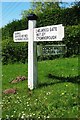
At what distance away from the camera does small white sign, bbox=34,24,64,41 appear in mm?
9141

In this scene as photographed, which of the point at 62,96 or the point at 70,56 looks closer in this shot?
the point at 62,96

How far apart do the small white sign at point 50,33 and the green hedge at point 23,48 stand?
26.1 feet

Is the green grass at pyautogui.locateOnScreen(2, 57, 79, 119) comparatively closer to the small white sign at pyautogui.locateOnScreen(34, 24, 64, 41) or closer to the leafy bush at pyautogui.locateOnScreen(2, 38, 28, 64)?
the small white sign at pyautogui.locateOnScreen(34, 24, 64, 41)

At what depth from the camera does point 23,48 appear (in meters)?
19.1

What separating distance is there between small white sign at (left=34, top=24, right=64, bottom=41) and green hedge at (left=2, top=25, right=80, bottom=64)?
7946 millimetres

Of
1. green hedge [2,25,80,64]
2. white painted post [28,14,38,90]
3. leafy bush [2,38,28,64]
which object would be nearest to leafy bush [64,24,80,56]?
green hedge [2,25,80,64]

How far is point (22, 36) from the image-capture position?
1084 cm

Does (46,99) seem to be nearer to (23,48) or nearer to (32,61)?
(32,61)

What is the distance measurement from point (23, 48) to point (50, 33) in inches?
380

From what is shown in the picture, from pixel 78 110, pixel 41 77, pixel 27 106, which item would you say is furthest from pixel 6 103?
pixel 41 77

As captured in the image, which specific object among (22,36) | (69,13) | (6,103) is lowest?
(6,103)

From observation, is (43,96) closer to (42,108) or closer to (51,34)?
(42,108)

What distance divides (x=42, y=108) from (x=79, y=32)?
10034 mm

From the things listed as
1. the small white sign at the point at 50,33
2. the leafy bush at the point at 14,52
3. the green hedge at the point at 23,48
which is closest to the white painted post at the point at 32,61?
the small white sign at the point at 50,33
